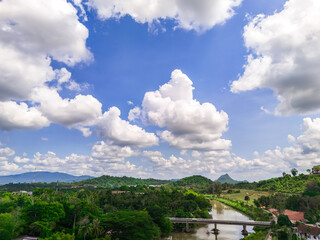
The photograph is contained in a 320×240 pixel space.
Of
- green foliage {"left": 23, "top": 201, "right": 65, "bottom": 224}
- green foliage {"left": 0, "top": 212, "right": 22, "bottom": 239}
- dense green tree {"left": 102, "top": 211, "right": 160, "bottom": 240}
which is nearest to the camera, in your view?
green foliage {"left": 0, "top": 212, "right": 22, "bottom": 239}

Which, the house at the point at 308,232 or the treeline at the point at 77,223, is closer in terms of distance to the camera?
the treeline at the point at 77,223

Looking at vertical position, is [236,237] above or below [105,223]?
below

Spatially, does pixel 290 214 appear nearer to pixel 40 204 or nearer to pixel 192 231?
pixel 192 231

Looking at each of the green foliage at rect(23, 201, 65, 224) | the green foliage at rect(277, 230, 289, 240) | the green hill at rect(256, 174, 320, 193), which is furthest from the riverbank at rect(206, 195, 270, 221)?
the green foliage at rect(23, 201, 65, 224)

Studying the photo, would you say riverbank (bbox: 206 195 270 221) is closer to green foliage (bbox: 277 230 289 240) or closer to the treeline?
green foliage (bbox: 277 230 289 240)

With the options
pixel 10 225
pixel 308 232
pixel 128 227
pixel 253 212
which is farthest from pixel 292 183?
pixel 10 225

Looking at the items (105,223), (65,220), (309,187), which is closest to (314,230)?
(105,223)

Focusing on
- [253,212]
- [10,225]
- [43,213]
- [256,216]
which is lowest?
[256,216]

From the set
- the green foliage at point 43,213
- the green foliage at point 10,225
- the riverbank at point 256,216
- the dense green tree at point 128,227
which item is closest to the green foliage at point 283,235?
the riverbank at point 256,216

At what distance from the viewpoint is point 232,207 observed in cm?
14212

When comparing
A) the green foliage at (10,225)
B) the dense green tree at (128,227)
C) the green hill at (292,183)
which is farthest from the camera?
the green hill at (292,183)

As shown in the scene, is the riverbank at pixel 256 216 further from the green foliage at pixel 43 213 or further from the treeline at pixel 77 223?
the green foliage at pixel 43 213

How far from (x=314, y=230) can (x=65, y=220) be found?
6285 cm

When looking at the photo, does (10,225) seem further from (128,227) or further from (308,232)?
(308,232)
